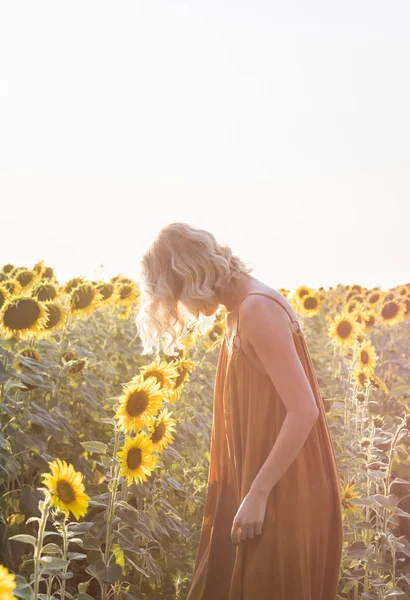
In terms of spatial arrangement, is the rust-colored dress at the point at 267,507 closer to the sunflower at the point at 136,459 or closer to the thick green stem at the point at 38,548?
the sunflower at the point at 136,459

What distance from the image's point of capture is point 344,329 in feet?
22.8

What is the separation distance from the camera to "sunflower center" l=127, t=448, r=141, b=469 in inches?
120

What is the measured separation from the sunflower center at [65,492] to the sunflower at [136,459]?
53 centimetres

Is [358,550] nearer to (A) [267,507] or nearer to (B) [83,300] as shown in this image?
(A) [267,507]

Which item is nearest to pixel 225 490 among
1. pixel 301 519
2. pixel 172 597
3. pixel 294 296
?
pixel 301 519

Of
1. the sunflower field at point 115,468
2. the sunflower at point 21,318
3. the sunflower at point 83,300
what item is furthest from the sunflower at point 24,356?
the sunflower at point 83,300

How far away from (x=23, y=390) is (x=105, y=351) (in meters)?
2.05

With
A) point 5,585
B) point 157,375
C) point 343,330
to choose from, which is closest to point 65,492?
point 157,375

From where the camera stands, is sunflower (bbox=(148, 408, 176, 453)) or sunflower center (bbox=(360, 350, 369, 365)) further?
sunflower center (bbox=(360, 350, 369, 365))

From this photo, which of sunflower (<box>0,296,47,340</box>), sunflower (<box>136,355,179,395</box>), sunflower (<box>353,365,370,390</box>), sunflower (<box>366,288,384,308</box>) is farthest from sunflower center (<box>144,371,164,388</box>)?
sunflower (<box>366,288,384,308</box>)

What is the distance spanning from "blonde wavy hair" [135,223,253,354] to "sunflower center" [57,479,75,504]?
582mm

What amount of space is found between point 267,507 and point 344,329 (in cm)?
446

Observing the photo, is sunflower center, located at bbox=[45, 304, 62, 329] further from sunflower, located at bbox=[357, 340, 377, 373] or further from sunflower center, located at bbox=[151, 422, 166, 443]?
sunflower, located at bbox=[357, 340, 377, 373]

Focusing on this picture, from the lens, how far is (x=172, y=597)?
3738 millimetres
